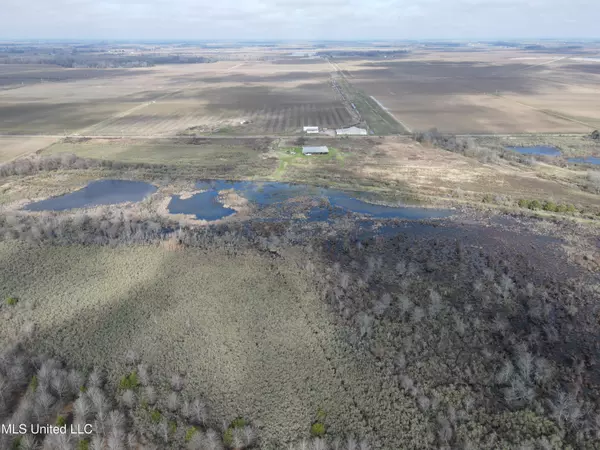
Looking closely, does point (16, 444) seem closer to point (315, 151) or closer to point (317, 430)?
point (317, 430)

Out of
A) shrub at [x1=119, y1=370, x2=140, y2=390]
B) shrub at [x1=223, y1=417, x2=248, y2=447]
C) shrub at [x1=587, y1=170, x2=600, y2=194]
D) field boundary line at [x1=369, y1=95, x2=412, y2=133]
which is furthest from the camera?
field boundary line at [x1=369, y1=95, x2=412, y2=133]

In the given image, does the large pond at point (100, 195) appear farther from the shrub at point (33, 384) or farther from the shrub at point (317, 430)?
the shrub at point (317, 430)

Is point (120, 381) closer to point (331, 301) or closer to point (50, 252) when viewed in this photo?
point (331, 301)

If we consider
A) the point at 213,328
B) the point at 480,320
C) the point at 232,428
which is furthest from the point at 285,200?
the point at 232,428

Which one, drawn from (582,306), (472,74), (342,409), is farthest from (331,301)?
(472,74)

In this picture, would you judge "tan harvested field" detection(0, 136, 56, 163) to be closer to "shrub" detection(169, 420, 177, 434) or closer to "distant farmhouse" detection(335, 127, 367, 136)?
"distant farmhouse" detection(335, 127, 367, 136)

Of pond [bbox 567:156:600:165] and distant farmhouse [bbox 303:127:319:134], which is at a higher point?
distant farmhouse [bbox 303:127:319:134]


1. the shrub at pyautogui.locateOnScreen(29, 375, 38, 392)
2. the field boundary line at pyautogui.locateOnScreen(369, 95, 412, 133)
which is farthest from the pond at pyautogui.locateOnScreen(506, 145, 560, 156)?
the shrub at pyautogui.locateOnScreen(29, 375, 38, 392)
